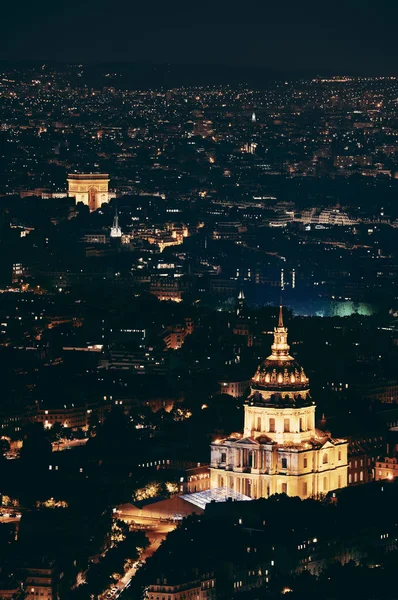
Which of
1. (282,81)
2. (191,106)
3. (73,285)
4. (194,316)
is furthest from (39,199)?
(282,81)

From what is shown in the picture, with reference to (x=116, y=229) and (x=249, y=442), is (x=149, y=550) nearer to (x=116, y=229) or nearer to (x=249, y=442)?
(x=249, y=442)

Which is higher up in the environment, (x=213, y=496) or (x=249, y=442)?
(x=249, y=442)

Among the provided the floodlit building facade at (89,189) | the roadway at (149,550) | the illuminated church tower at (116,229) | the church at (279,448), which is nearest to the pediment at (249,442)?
the church at (279,448)

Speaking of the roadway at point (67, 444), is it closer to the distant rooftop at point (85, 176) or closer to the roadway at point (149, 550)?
the roadway at point (149, 550)

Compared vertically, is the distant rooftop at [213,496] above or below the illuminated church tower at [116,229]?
above

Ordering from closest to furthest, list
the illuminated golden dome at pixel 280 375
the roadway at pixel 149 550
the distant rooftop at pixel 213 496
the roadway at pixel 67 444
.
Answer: the roadway at pixel 149 550 → the distant rooftop at pixel 213 496 → the illuminated golden dome at pixel 280 375 → the roadway at pixel 67 444

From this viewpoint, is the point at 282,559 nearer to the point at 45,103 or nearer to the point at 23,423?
the point at 23,423

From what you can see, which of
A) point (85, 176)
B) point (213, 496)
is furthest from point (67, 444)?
point (85, 176)

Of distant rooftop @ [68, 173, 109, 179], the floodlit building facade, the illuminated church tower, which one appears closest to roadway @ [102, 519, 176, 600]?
the illuminated church tower

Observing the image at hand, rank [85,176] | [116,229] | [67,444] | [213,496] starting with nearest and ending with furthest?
[213,496] → [67,444] → [116,229] → [85,176]
